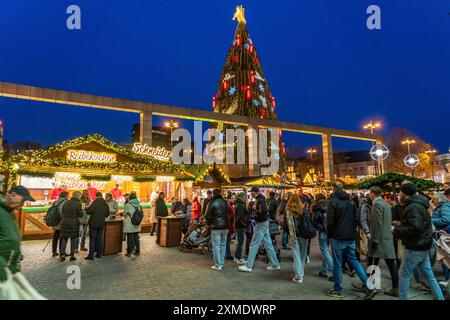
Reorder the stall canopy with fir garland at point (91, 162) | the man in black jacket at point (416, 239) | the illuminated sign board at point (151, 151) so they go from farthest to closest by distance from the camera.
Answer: the illuminated sign board at point (151, 151), the stall canopy with fir garland at point (91, 162), the man in black jacket at point (416, 239)

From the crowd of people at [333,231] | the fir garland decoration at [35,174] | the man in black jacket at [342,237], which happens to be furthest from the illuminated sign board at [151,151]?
the man in black jacket at [342,237]

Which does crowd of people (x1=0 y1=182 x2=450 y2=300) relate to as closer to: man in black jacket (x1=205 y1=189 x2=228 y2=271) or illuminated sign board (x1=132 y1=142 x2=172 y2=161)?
man in black jacket (x1=205 y1=189 x2=228 y2=271)

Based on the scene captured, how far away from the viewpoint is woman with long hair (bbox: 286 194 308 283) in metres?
6.62

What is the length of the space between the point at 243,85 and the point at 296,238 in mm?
29702

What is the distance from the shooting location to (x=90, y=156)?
14.1m

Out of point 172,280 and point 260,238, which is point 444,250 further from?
point 172,280

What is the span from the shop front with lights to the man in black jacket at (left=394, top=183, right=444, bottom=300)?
12.4 meters

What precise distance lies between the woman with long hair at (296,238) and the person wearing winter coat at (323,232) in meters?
0.57

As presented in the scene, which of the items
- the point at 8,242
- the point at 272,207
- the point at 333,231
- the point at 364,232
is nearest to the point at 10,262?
the point at 8,242

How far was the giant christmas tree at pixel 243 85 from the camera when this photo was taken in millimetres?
34281

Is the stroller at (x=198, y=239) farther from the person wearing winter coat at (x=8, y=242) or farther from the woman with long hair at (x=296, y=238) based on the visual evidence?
the person wearing winter coat at (x=8, y=242)

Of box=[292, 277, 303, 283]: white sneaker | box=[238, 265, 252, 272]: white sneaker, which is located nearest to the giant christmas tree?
box=[238, 265, 252, 272]: white sneaker
